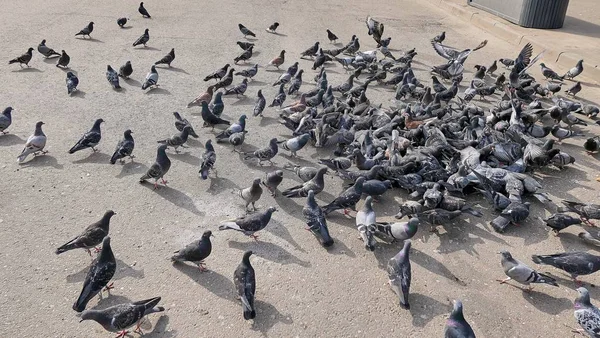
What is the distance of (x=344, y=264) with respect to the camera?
551 centimetres

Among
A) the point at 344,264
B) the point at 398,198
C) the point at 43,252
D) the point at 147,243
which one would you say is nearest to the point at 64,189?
the point at 43,252

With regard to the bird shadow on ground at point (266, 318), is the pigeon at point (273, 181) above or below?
above

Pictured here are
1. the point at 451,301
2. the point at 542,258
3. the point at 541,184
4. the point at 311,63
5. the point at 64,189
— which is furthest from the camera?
the point at 311,63

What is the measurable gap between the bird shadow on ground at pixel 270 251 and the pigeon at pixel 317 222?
18.1 inches

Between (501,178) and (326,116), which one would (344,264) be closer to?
(501,178)

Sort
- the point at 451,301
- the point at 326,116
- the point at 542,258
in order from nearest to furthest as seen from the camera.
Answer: the point at 451,301
the point at 542,258
the point at 326,116

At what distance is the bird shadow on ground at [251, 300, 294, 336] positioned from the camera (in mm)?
4579

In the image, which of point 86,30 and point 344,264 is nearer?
point 344,264

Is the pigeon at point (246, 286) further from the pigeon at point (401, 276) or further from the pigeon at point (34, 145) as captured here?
the pigeon at point (34, 145)

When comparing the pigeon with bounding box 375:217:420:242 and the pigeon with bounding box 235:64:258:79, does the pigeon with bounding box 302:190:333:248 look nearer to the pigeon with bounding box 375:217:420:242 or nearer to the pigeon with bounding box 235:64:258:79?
the pigeon with bounding box 375:217:420:242

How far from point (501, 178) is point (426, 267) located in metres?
2.40

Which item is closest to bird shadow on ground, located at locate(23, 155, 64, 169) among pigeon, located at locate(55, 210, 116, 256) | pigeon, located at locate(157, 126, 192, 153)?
pigeon, located at locate(157, 126, 192, 153)

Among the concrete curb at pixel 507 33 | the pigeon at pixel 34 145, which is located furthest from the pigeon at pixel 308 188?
the concrete curb at pixel 507 33

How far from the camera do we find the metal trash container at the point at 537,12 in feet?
50.0
